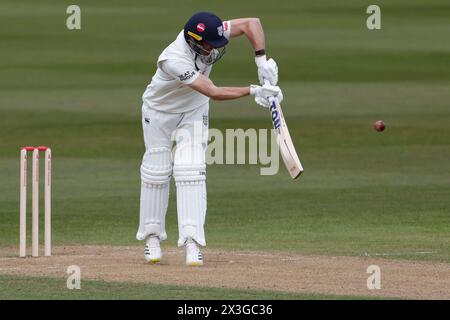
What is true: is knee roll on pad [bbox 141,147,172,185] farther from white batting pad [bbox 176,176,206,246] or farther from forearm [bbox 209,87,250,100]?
forearm [bbox 209,87,250,100]

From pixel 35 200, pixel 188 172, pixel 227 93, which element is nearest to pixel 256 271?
pixel 188 172

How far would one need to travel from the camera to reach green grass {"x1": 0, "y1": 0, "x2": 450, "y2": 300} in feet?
45.8

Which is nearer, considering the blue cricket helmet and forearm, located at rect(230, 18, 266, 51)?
the blue cricket helmet

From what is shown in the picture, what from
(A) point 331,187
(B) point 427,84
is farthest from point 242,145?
(B) point 427,84

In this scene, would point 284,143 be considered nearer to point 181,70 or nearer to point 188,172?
point 188,172

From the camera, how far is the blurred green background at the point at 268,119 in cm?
1395

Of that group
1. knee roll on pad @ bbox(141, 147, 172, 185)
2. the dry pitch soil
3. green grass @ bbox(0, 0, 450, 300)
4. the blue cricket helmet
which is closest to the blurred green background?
green grass @ bbox(0, 0, 450, 300)

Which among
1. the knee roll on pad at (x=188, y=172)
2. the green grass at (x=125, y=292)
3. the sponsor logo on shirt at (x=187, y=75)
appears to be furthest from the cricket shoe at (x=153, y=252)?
the sponsor logo on shirt at (x=187, y=75)

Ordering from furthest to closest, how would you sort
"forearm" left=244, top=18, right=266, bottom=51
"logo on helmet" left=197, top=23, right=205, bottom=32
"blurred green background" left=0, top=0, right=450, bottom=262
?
"blurred green background" left=0, top=0, right=450, bottom=262, "forearm" left=244, top=18, right=266, bottom=51, "logo on helmet" left=197, top=23, right=205, bottom=32

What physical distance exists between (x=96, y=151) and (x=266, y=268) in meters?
10.6

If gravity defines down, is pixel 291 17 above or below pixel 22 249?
above

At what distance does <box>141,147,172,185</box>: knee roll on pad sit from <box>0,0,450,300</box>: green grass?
1679mm
